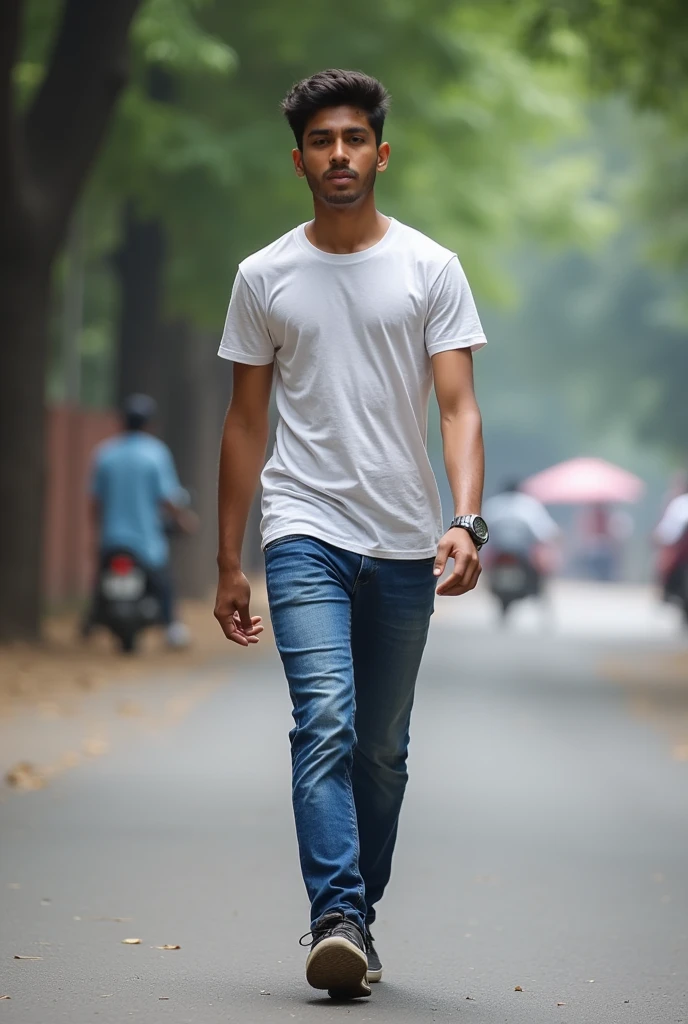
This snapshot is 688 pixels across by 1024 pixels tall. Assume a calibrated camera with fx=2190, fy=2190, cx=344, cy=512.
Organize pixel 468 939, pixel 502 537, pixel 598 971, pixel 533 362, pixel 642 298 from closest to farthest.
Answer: pixel 598 971
pixel 468 939
pixel 502 537
pixel 642 298
pixel 533 362

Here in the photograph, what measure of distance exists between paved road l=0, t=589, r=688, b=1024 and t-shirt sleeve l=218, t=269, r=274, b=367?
59.0 inches

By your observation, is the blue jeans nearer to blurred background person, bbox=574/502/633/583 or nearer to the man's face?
the man's face

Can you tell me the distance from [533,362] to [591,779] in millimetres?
51429

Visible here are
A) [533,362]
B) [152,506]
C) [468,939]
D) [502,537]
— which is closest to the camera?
[468,939]

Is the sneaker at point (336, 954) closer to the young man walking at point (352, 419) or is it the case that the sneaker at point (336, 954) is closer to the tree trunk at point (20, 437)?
the young man walking at point (352, 419)

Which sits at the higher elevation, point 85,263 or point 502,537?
point 85,263

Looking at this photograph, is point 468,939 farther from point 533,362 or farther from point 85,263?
point 533,362

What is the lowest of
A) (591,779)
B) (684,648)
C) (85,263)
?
(684,648)

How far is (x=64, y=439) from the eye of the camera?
86.4 ft

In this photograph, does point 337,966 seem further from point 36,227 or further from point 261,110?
point 261,110

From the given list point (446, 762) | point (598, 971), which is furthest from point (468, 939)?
point (446, 762)

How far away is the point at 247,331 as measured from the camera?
17.2 ft

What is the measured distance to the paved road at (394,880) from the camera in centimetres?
511

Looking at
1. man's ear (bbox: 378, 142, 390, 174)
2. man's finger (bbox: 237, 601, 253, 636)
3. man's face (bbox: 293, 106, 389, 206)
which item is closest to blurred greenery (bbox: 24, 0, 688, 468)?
man's ear (bbox: 378, 142, 390, 174)
